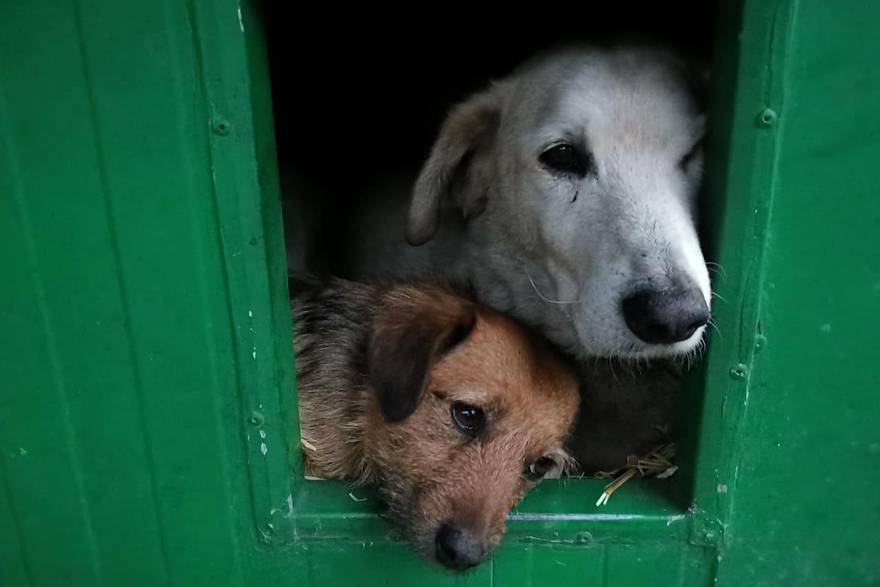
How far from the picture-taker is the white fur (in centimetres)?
174

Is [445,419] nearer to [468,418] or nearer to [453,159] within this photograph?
[468,418]

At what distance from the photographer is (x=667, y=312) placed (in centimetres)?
164

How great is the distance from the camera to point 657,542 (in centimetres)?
193

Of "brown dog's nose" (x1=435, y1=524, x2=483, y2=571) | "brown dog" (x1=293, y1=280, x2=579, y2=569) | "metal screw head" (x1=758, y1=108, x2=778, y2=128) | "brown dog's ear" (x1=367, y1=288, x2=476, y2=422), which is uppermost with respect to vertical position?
"metal screw head" (x1=758, y1=108, x2=778, y2=128)

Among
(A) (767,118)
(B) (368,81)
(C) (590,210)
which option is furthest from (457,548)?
(B) (368,81)

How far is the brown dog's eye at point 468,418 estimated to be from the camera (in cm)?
186

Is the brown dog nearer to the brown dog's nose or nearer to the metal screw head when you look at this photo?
the brown dog's nose

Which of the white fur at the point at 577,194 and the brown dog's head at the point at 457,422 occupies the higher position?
the white fur at the point at 577,194

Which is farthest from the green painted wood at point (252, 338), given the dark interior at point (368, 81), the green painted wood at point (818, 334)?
the dark interior at point (368, 81)

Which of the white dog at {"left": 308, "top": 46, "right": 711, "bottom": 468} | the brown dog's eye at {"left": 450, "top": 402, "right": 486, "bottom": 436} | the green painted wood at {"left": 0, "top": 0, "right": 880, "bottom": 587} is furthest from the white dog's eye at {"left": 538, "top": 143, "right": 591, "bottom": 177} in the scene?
the brown dog's eye at {"left": 450, "top": 402, "right": 486, "bottom": 436}

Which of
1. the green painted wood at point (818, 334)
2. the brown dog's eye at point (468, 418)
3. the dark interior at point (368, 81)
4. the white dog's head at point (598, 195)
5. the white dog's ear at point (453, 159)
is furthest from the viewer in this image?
the dark interior at point (368, 81)

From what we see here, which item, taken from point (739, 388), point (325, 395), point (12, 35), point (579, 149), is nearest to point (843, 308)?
point (739, 388)

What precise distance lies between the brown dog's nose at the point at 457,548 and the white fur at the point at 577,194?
54cm

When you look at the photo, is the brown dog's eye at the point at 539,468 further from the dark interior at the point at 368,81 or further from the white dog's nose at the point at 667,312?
the dark interior at the point at 368,81
